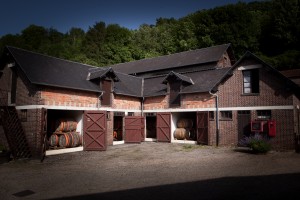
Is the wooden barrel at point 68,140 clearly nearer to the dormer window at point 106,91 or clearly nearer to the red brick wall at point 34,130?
the red brick wall at point 34,130

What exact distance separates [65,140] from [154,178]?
359 inches

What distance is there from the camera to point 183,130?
20.6 meters

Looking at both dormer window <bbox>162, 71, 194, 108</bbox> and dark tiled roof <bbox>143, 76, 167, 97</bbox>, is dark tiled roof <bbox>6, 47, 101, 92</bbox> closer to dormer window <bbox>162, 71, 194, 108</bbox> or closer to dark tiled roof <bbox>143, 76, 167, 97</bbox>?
dark tiled roof <bbox>143, 76, 167, 97</bbox>

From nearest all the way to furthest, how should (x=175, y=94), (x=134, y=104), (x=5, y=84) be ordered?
1. (x=5, y=84)
2. (x=175, y=94)
3. (x=134, y=104)

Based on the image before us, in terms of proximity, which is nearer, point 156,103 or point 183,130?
point 183,130

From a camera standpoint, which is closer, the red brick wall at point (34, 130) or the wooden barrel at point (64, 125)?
the red brick wall at point (34, 130)

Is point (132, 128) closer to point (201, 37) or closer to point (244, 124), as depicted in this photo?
point (244, 124)

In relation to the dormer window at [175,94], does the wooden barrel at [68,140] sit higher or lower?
lower

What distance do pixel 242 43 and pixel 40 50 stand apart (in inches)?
1647

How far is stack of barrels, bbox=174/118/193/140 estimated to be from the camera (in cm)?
2052

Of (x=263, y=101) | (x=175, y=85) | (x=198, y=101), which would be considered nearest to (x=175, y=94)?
(x=175, y=85)

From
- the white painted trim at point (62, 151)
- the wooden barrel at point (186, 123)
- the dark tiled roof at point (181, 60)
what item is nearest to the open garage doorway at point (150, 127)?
the wooden barrel at point (186, 123)

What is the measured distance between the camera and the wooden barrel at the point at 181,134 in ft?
67.2

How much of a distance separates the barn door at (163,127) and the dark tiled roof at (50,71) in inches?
246
